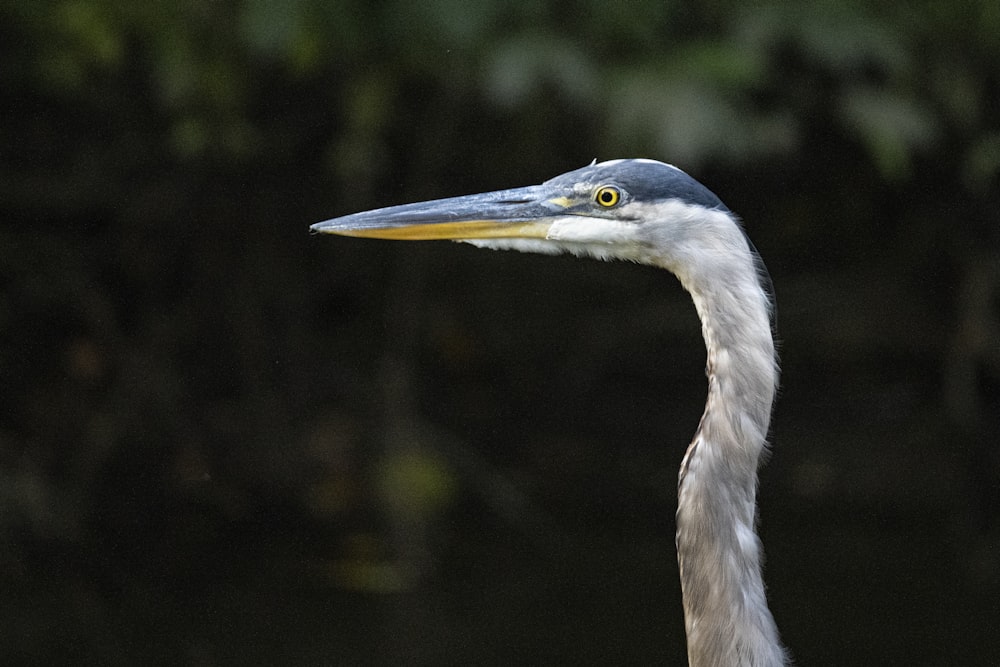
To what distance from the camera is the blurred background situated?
145 inches

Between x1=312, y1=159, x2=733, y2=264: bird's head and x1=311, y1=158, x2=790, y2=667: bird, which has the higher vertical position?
x1=312, y1=159, x2=733, y2=264: bird's head

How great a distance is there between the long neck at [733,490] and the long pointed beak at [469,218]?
345 millimetres

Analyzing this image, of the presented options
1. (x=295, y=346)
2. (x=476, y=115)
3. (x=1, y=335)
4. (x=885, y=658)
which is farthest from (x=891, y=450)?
(x=1, y=335)

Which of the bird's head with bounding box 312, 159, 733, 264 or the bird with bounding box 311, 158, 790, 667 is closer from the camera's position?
the bird with bounding box 311, 158, 790, 667

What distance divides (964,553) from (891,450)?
600 millimetres

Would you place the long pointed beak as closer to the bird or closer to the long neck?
the bird

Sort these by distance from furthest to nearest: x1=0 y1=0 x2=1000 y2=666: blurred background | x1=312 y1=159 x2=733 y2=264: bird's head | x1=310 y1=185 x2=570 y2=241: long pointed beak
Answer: x1=0 y1=0 x2=1000 y2=666: blurred background, x1=310 y1=185 x2=570 y2=241: long pointed beak, x1=312 y1=159 x2=733 y2=264: bird's head

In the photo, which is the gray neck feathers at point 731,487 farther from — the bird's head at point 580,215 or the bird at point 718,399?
the bird's head at point 580,215

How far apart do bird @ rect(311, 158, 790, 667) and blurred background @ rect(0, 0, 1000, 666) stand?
62.4 inches

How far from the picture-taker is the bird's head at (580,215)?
5.71 ft

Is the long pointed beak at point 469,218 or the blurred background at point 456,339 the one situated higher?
the long pointed beak at point 469,218

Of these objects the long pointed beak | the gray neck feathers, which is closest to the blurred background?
the long pointed beak

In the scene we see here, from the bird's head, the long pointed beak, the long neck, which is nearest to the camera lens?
the long neck

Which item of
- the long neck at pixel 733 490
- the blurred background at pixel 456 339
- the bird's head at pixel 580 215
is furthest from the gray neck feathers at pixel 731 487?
the blurred background at pixel 456 339
